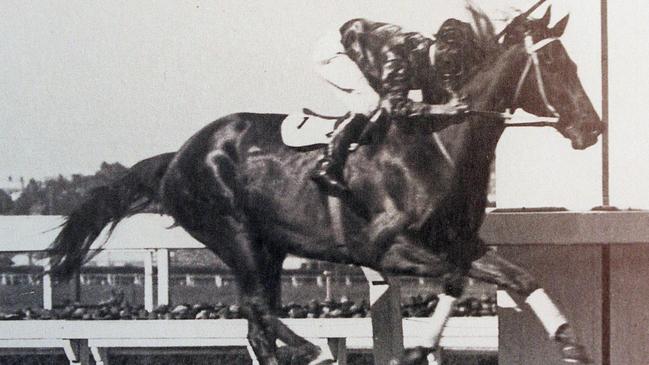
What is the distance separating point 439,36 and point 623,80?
2.40ft

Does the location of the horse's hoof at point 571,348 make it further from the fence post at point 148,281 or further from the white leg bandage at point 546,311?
the fence post at point 148,281

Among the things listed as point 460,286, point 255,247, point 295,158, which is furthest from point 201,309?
point 460,286

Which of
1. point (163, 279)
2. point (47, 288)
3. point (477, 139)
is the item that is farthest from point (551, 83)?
point (47, 288)

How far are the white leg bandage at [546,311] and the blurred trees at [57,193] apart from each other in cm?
167

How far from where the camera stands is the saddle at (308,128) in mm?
3670

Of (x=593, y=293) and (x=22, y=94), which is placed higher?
(x=22, y=94)

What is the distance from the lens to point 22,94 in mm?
3871

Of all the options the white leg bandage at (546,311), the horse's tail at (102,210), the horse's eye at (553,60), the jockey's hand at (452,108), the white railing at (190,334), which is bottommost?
the white railing at (190,334)

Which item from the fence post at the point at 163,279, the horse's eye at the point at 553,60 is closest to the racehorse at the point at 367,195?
the horse's eye at the point at 553,60

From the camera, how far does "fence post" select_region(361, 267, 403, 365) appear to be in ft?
12.1

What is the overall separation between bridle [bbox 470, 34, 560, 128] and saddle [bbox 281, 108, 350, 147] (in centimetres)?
55

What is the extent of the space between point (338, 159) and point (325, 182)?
11cm

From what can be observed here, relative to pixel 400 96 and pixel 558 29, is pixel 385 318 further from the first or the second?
pixel 558 29

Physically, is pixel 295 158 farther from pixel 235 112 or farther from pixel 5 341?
pixel 5 341
